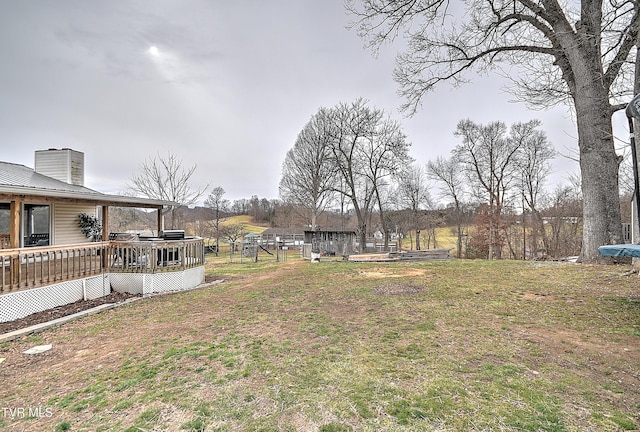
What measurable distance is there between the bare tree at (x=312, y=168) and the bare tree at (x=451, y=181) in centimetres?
1004

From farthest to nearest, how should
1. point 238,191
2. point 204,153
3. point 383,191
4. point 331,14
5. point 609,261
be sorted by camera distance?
point 238,191 → point 383,191 → point 204,153 → point 331,14 → point 609,261

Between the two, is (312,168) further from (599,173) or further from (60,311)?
(60,311)

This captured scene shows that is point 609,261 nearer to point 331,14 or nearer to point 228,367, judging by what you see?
point 228,367

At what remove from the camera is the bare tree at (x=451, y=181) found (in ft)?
88.0

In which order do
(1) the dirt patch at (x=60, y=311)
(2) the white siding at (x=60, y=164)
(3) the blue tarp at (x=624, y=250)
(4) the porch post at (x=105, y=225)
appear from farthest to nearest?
(2) the white siding at (x=60, y=164) < (4) the porch post at (x=105, y=225) < (1) the dirt patch at (x=60, y=311) < (3) the blue tarp at (x=624, y=250)

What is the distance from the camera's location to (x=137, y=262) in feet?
27.9

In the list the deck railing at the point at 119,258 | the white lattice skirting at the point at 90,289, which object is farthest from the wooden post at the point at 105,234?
the white lattice skirting at the point at 90,289

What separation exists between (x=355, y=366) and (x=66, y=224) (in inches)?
497

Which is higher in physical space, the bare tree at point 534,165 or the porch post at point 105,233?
the bare tree at point 534,165

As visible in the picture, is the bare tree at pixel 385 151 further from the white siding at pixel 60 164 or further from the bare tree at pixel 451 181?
the white siding at pixel 60 164

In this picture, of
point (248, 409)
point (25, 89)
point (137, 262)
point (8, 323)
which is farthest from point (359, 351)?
point (25, 89)

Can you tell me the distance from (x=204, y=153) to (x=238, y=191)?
21.9m

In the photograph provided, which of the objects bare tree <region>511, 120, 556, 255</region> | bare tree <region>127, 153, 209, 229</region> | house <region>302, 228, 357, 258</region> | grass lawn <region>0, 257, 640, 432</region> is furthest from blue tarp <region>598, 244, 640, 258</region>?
bare tree <region>127, 153, 209, 229</region>

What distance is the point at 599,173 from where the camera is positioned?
7.68 metres
